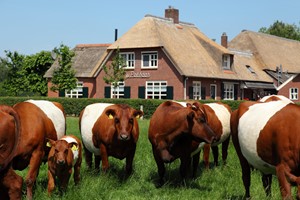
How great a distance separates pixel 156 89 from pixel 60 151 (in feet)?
116

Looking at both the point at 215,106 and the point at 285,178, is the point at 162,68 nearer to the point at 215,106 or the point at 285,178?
the point at 215,106

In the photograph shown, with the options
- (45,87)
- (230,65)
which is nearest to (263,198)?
(230,65)

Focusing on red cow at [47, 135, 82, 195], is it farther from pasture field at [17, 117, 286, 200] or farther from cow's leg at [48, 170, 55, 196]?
pasture field at [17, 117, 286, 200]

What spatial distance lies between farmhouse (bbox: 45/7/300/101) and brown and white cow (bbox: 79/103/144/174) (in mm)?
30997

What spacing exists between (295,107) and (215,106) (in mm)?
5651

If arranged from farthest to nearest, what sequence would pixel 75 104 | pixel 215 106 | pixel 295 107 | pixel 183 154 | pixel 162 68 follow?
1. pixel 162 68
2. pixel 75 104
3. pixel 215 106
4. pixel 183 154
5. pixel 295 107

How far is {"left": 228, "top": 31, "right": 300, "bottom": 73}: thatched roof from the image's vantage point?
59.1 meters

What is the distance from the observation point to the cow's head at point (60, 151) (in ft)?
25.8

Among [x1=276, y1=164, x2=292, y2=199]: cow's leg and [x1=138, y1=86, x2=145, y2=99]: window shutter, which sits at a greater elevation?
[x1=138, y1=86, x2=145, y2=99]: window shutter

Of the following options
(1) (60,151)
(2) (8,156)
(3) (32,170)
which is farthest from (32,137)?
(2) (8,156)

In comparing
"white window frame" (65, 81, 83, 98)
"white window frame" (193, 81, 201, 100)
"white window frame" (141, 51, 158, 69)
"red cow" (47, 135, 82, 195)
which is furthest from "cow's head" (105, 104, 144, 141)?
"white window frame" (65, 81, 83, 98)

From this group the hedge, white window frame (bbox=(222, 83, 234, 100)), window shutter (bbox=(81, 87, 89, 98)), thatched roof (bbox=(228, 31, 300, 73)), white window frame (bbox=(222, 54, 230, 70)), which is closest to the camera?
the hedge

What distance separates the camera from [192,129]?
341 inches

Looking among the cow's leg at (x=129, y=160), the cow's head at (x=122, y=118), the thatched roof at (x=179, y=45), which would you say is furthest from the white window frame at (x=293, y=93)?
the cow's head at (x=122, y=118)
